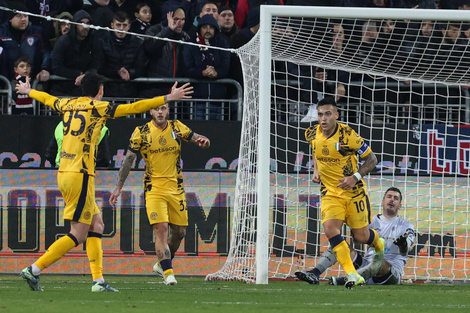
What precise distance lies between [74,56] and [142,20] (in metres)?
1.21

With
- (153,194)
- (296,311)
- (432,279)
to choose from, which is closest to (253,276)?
(153,194)

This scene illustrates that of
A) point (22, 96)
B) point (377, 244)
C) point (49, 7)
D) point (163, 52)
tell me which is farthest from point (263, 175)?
point (49, 7)

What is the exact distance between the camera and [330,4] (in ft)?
45.8

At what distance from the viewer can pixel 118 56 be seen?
12.6 metres

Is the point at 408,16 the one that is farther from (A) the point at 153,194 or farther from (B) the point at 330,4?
(B) the point at 330,4

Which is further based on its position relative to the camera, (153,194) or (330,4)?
(330,4)

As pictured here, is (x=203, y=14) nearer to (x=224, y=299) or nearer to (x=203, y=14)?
(x=203, y=14)

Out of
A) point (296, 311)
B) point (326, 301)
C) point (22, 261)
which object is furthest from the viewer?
point (22, 261)

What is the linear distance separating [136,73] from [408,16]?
14.1 ft

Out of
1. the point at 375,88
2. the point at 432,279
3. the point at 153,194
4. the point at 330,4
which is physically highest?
the point at 330,4

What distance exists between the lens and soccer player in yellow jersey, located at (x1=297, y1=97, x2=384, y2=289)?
9195mm

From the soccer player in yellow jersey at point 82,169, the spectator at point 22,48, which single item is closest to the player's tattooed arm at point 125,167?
the soccer player in yellow jersey at point 82,169

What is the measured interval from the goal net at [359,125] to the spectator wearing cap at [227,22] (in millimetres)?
1500

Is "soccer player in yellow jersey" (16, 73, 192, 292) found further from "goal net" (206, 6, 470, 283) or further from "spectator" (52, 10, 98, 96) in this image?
"spectator" (52, 10, 98, 96)
